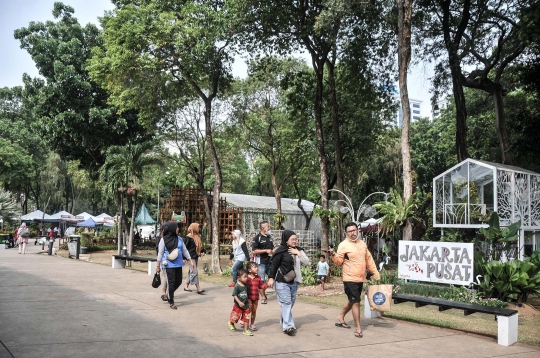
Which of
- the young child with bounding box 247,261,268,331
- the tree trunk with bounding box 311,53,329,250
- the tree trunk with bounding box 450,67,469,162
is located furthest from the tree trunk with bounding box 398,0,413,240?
the young child with bounding box 247,261,268,331

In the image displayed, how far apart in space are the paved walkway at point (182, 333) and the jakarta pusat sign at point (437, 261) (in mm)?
2853

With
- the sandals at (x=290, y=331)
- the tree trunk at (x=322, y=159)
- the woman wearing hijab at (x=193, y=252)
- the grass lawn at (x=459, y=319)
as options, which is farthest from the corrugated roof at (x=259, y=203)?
the sandals at (x=290, y=331)

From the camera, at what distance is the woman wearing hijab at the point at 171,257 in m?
9.94

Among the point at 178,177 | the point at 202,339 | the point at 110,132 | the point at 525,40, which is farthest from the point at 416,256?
the point at 178,177

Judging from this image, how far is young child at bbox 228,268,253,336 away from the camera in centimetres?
779

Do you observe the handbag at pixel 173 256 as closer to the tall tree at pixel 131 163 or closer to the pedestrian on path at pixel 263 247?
the pedestrian on path at pixel 263 247

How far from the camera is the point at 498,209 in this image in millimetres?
16391

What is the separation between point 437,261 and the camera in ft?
39.7

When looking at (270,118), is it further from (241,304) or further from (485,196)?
(241,304)

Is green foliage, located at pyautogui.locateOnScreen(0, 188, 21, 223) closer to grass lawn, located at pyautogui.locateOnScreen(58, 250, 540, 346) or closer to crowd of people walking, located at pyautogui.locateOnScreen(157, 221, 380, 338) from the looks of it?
grass lawn, located at pyautogui.locateOnScreen(58, 250, 540, 346)

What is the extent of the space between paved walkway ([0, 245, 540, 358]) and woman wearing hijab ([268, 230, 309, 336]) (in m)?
0.28

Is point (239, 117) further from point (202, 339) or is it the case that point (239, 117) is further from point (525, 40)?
point (202, 339)

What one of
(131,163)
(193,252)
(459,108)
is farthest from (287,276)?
(131,163)

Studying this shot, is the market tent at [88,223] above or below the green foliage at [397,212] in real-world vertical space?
below
